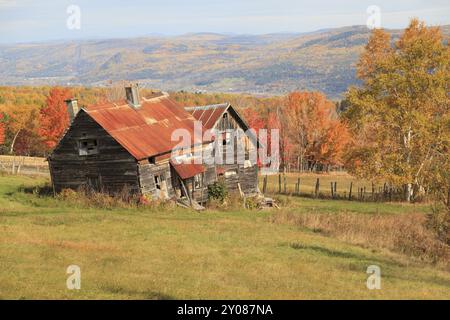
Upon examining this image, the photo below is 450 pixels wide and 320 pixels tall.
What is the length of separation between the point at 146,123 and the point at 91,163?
485cm

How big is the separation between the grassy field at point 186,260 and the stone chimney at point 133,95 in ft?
32.7

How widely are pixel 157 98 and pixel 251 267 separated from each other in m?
24.2

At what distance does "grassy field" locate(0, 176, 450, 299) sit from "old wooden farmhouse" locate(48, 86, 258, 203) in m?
3.94

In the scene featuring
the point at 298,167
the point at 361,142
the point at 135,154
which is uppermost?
→ the point at 135,154

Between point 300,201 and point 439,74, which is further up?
point 439,74

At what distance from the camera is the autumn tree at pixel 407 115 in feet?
135

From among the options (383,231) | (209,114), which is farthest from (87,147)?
(383,231)

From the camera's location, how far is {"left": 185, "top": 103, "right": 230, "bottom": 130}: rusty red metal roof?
3962 cm

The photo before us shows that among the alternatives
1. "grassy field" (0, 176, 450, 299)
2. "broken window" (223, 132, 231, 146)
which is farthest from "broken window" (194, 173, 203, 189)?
"grassy field" (0, 176, 450, 299)

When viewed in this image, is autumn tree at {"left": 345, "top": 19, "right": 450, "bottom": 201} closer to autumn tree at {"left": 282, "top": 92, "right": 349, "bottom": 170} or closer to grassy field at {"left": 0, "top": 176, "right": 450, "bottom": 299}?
grassy field at {"left": 0, "top": 176, "right": 450, "bottom": 299}

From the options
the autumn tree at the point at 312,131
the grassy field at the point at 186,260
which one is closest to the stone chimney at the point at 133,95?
the grassy field at the point at 186,260

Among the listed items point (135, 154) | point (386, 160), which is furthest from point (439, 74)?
point (135, 154)

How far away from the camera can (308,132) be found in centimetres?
7744

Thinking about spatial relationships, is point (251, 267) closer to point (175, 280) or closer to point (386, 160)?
point (175, 280)
